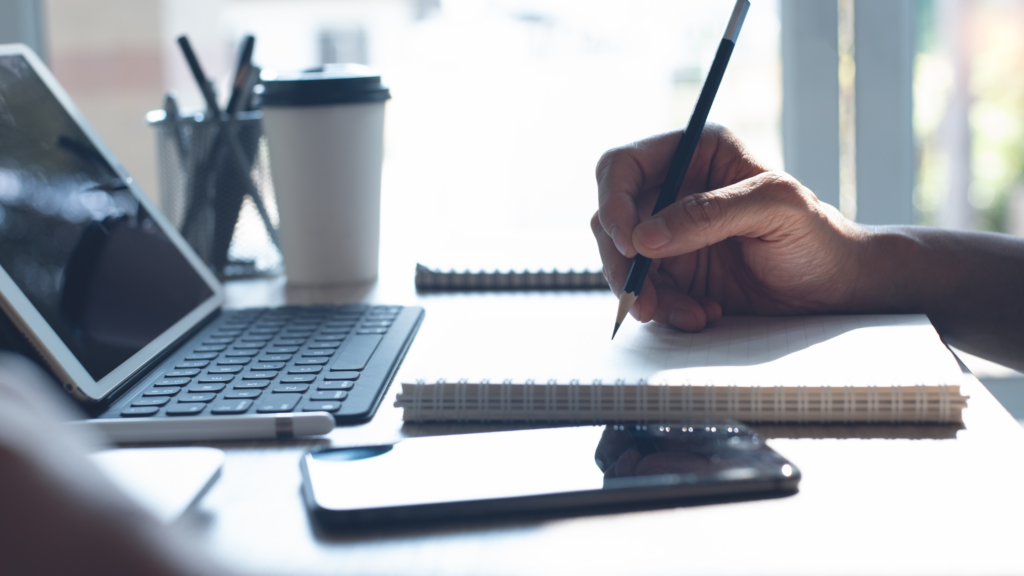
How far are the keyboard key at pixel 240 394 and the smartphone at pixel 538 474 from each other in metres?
0.12

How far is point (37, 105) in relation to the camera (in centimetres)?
72

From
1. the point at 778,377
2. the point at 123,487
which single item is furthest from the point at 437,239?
the point at 123,487

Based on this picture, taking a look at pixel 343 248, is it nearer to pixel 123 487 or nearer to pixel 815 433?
pixel 815 433

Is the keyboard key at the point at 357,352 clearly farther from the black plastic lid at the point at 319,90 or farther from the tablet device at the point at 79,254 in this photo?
the black plastic lid at the point at 319,90

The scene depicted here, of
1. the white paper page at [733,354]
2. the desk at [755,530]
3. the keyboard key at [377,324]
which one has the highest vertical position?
the white paper page at [733,354]

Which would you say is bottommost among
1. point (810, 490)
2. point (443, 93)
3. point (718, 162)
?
point (810, 490)

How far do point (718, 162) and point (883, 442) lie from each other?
37 cm

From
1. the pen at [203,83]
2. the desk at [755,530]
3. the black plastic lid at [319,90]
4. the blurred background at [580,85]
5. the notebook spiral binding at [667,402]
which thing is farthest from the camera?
the blurred background at [580,85]

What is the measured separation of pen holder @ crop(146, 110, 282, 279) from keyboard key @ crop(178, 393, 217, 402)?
1.51 feet

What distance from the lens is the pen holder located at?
964 mm

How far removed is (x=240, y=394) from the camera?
0.53 m

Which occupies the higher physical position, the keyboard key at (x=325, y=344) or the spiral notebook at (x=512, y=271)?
the spiral notebook at (x=512, y=271)

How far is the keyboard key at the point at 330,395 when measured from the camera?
52cm

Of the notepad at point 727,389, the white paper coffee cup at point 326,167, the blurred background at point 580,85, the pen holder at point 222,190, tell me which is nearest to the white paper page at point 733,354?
the notepad at point 727,389
